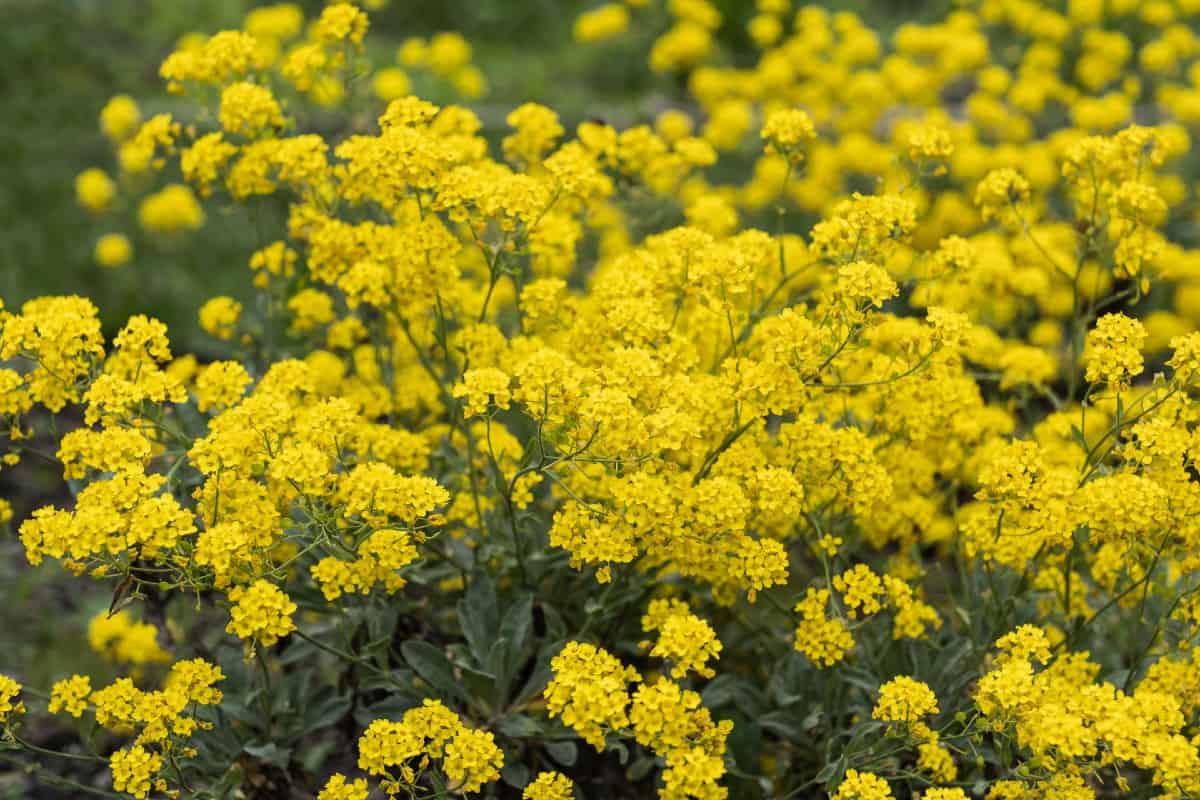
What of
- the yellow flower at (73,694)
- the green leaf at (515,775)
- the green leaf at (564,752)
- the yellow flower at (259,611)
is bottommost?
the green leaf at (515,775)

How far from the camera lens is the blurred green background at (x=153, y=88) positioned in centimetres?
730

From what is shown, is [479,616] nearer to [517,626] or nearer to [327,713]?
[517,626]

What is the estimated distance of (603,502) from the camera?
361cm

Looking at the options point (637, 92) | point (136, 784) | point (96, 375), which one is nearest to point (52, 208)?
point (637, 92)

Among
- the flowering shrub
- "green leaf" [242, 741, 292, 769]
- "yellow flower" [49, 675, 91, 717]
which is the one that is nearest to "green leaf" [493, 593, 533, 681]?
the flowering shrub

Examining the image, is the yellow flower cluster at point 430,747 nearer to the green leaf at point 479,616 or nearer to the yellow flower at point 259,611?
the yellow flower at point 259,611

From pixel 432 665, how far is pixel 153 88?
7220 mm

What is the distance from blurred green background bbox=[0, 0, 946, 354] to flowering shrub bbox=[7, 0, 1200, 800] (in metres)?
2.76

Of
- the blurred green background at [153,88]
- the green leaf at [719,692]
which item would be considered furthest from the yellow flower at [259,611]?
the blurred green background at [153,88]

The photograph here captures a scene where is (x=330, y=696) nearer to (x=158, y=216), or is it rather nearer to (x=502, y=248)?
(x=502, y=248)

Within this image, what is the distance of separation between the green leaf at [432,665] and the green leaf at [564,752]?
29 centimetres

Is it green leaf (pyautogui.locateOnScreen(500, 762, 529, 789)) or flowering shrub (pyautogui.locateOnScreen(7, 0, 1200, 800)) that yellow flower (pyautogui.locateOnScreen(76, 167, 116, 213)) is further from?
green leaf (pyautogui.locateOnScreen(500, 762, 529, 789))

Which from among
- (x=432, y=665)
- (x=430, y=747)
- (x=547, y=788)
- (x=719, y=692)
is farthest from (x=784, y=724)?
(x=430, y=747)

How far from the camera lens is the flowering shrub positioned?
3.07 meters
